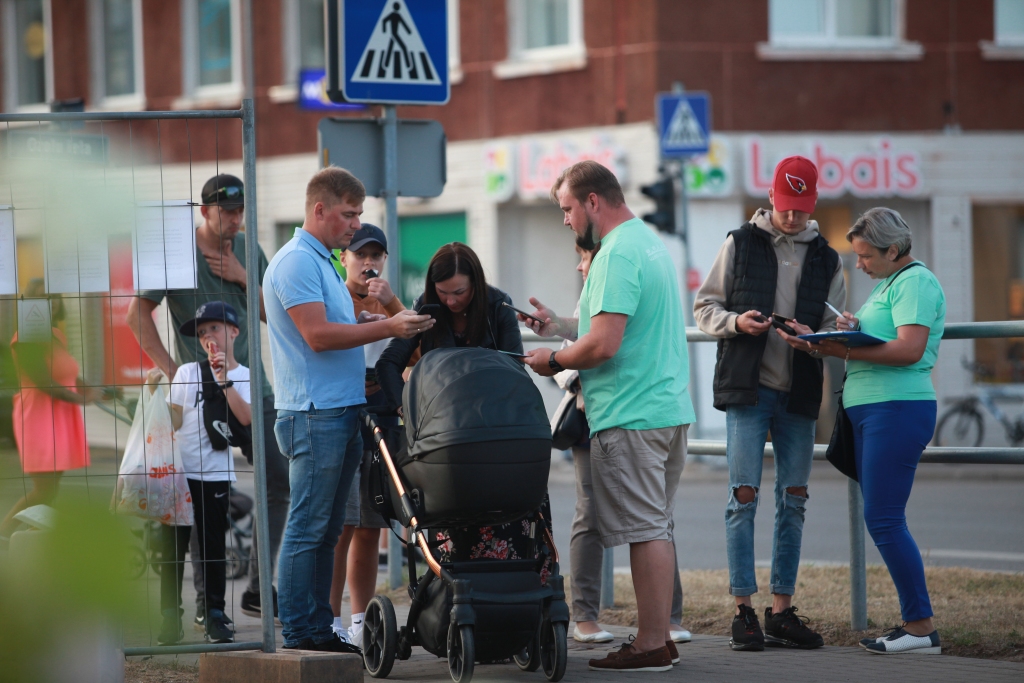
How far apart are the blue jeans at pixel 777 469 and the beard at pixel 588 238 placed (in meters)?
0.97

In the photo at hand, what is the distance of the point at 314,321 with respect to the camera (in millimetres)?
4930

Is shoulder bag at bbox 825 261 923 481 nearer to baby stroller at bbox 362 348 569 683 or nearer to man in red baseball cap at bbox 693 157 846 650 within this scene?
man in red baseball cap at bbox 693 157 846 650

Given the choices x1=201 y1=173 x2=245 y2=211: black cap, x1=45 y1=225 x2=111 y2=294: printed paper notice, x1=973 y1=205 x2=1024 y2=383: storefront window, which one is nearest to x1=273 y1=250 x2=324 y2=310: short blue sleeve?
x1=201 y1=173 x2=245 y2=211: black cap

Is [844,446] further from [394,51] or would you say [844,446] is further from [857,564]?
[394,51]

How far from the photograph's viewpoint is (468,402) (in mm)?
4559

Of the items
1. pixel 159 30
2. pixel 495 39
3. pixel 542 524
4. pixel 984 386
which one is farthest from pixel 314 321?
pixel 159 30

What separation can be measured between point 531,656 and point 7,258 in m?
2.72

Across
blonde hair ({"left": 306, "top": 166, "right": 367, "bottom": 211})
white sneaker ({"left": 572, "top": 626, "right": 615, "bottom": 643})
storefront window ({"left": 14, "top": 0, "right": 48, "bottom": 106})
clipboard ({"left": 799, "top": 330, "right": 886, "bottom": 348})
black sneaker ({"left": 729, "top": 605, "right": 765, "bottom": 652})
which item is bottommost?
white sneaker ({"left": 572, "top": 626, "right": 615, "bottom": 643})

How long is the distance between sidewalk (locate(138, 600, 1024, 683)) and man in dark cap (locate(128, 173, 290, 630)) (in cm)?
104

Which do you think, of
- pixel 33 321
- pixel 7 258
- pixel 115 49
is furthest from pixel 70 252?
pixel 115 49

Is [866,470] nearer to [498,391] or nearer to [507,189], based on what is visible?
[498,391]

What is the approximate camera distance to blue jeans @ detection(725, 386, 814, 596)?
5547 millimetres

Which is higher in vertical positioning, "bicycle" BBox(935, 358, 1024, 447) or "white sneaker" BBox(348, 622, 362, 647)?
"white sneaker" BBox(348, 622, 362, 647)

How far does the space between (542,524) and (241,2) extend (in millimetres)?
18705
